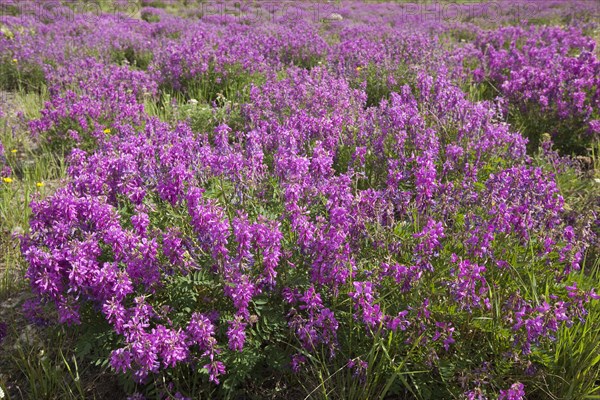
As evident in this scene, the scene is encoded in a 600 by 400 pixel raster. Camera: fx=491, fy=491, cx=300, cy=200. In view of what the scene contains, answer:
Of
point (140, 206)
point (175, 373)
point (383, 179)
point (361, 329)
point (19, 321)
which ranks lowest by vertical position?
point (19, 321)

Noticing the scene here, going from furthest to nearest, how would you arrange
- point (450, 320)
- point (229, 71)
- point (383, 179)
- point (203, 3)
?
1. point (203, 3)
2. point (229, 71)
3. point (383, 179)
4. point (450, 320)

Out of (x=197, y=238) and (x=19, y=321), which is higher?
(x=197, y=238)

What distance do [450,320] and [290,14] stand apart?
45.2 ft

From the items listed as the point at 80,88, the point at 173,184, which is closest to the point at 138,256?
the point at 173,184

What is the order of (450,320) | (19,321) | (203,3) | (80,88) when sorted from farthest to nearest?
(203,3) < (80,88) < (19,321) < (450,320)

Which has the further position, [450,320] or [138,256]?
[450,320]

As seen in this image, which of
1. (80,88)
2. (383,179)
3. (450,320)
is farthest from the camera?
(80,88)

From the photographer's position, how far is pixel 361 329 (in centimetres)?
266

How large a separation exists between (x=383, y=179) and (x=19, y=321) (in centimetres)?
288

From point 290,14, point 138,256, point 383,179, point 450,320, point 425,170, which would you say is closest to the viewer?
point 138,256

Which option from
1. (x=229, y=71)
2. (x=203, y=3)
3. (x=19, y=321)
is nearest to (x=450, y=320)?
(x=19, y=321)

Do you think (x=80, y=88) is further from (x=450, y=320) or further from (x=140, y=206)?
(x=450, y=320)

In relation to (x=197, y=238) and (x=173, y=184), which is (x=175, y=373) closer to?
(x=197, y=238)

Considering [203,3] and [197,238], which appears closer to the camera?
[197,238]
